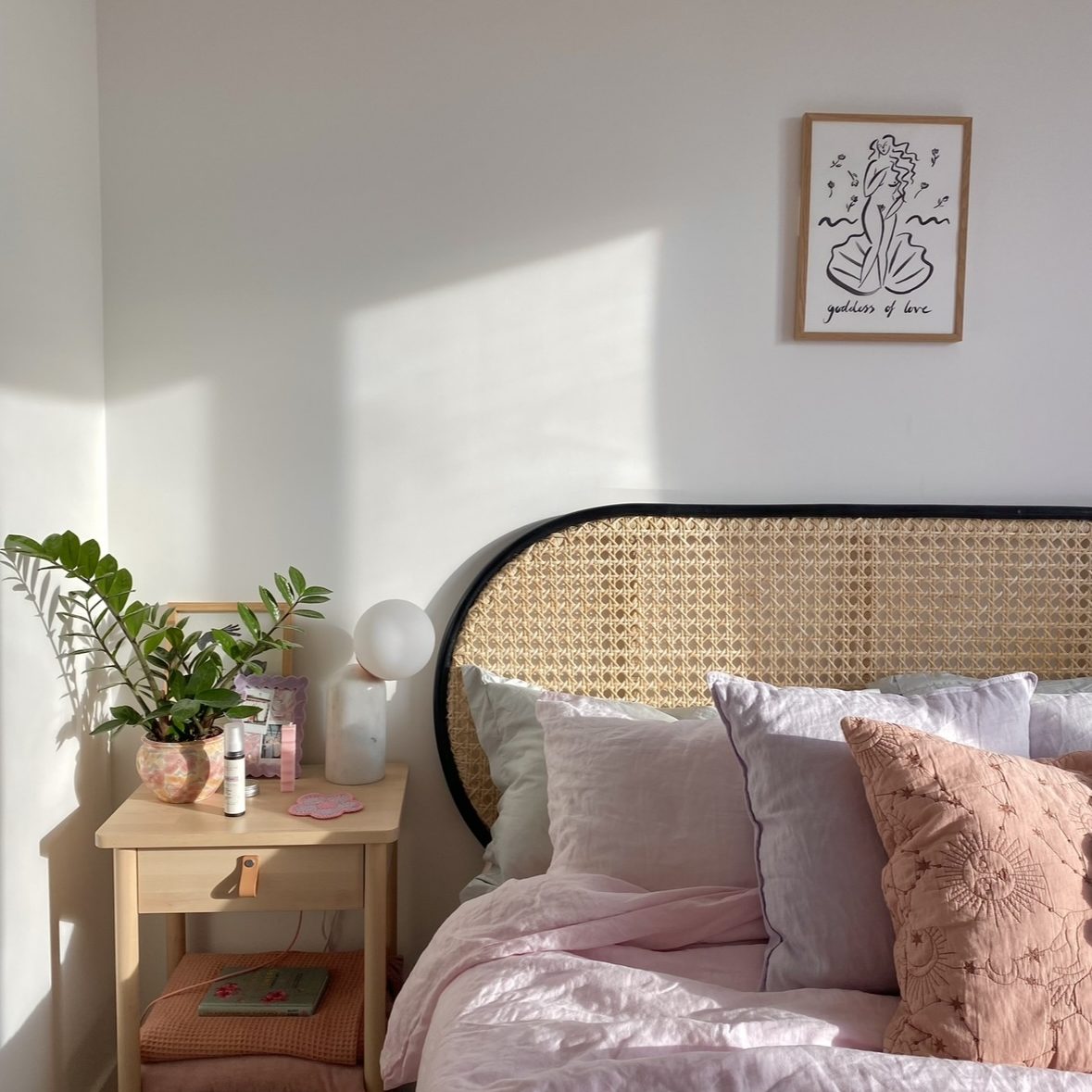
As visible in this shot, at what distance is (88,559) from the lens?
1754 millimetres

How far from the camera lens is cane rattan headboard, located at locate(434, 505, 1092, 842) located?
6.68 ft

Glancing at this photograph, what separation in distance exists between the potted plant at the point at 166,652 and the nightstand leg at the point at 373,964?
0.38 meters

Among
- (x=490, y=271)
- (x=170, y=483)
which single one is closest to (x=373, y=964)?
(x=170, y=483)

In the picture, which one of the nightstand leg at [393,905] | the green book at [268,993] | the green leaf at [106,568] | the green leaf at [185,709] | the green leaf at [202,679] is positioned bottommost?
the green book at [268,993]

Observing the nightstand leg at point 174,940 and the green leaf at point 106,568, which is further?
the nightstand leg at point 174,940

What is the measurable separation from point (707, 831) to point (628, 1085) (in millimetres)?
594

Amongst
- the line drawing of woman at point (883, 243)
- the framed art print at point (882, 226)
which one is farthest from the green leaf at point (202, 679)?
the line drawing of woman at point (883, 243)

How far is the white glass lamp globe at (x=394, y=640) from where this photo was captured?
6.24 ft

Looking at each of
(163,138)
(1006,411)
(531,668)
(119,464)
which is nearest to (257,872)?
(531,668)

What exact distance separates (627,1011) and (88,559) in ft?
3.98

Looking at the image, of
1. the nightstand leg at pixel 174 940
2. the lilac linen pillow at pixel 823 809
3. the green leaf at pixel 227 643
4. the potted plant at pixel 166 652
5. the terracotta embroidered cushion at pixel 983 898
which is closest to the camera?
the terracotta embroidered cushion at pixel 983 898

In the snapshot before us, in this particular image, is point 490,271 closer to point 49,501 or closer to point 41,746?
point 49,501

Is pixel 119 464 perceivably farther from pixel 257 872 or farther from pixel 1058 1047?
pixel 1058 1047

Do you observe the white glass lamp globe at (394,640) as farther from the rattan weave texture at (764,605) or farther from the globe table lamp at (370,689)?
the rattan weave texture at (764,605)
